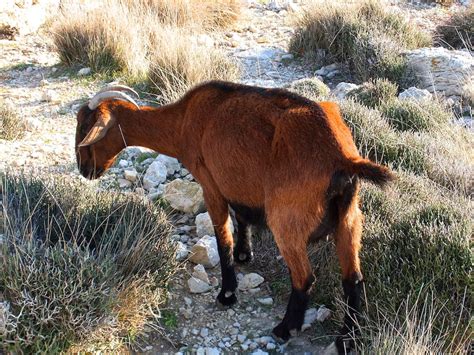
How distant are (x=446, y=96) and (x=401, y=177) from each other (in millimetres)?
3796

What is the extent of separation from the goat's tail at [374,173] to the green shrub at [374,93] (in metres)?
4.50

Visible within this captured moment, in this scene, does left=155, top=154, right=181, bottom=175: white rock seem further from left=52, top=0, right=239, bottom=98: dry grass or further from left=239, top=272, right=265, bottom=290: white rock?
left=239, top=272, right=265, bottom=290: white rock

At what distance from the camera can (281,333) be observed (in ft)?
14.7

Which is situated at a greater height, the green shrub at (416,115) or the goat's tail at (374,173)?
the goat's tail at (374,173)

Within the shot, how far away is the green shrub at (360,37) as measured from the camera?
9.58 metres

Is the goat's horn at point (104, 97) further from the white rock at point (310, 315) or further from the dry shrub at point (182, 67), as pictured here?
the dry shrub at point (182, 67)

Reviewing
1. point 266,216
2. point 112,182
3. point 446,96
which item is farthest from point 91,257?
point 446,96

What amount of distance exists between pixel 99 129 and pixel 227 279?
166 cm

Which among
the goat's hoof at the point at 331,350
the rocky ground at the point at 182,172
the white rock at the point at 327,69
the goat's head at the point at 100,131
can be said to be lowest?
the rocky ground at the point at 182,172

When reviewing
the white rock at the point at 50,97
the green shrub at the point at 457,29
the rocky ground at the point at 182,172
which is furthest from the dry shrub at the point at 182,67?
the green shrub at the point at 457,29

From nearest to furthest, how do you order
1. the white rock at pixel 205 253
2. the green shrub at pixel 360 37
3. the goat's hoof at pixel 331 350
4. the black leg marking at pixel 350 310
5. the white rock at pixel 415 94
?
the black leg marking at pixel 350 310 → the goat's hoof at pixel 331 350 → the white rock at pixel 205 253 → the white rock at pixel 415 94 → the green shrub at pixel 360 37

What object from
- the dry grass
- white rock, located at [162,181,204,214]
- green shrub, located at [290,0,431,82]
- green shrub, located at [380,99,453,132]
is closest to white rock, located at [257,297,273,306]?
white rock, located at [162,181,204,214]

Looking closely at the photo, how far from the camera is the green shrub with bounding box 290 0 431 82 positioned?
958 centimetres

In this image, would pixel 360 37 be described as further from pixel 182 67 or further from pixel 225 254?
pixel 225 254
